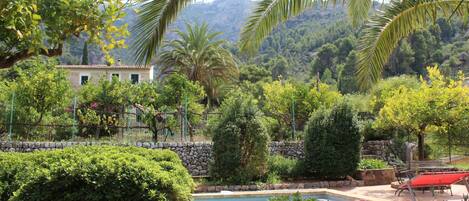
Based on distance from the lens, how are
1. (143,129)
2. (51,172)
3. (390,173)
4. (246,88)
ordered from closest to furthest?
(51,172), (390,173), (143,129), (246,88)

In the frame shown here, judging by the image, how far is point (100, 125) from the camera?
1722 cm

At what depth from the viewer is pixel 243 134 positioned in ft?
43.2

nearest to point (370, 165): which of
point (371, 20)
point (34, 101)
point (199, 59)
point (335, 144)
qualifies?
point (335, 144)

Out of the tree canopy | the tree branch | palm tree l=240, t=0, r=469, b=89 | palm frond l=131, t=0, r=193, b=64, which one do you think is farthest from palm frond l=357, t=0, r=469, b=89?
the tree branch

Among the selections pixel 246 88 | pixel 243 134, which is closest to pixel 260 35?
pixel 243 134

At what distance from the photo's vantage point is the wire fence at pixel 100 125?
51.7 ft

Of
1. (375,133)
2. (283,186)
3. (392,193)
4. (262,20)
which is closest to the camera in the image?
(262,20)

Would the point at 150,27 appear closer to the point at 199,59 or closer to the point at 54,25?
the point at 54,25

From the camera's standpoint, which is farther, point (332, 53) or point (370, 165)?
point (332, 53)

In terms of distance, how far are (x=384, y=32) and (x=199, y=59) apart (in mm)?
22887

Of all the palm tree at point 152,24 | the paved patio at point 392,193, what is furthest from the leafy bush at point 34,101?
the palm tree at point 152,24

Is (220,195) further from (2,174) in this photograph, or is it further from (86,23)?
(86,23)

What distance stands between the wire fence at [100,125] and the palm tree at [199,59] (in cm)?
1031

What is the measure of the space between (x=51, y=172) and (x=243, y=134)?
7.82m
